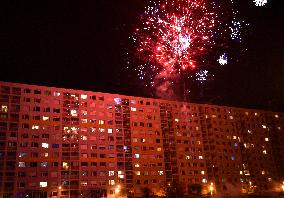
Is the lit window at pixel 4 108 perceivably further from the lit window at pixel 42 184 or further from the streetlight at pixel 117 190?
the streetlight at pixel 117 190

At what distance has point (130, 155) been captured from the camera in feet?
308

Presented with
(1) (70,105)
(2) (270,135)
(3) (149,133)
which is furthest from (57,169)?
(2) (270,135)

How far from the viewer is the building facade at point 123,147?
8112cm

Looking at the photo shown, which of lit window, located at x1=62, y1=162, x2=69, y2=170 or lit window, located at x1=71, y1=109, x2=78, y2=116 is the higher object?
lit window, located at x1=71, y1=109, x2=78, y2=116

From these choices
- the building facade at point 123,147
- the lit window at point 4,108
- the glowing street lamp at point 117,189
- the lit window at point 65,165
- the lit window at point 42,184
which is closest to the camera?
the lit window at point 42,184

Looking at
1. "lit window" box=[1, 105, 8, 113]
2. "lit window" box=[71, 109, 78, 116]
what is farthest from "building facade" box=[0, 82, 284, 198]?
"lit window" box=[71, 109, 78, 116]

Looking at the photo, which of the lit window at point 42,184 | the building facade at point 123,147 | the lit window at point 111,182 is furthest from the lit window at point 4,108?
the lit window at point 111,182

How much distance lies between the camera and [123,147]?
307ft

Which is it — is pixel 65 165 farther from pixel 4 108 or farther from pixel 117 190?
pixel 4 108

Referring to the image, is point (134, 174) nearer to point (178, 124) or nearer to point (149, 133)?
point (149, 133)

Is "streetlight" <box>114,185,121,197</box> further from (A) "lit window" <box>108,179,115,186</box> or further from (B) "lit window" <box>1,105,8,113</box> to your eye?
(B) "lit window" <box>1,105,8,113</box>

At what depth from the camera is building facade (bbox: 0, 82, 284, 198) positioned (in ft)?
266

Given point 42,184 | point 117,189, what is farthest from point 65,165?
point 117,189

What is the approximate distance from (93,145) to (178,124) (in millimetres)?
28751
